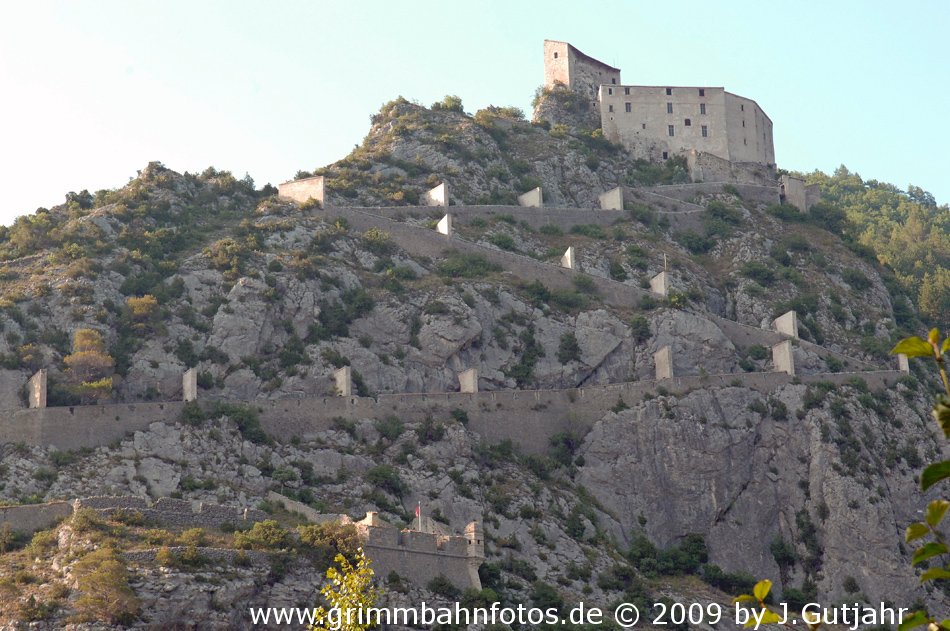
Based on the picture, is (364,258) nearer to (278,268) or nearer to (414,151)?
(278,268)

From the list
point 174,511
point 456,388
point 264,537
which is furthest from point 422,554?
point 456,388

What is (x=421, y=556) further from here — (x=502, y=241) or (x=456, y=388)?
(x=502, y=241)

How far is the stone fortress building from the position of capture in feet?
259

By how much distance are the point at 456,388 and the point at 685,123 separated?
100 feet

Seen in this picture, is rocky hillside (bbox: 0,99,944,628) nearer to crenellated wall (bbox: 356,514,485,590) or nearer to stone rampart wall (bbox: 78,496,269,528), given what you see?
crenellated wall (bbox: 356,514,485,590)

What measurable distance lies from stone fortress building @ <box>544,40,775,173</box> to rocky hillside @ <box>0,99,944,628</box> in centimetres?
1213

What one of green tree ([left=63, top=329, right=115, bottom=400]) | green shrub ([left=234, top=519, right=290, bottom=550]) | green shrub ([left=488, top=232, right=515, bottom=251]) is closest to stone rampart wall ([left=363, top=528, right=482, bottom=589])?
green shrub ([left=234, top=519, right=290, bottom=550])

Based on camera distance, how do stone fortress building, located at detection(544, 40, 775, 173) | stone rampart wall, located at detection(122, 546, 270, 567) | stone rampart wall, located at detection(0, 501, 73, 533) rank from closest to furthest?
1. stone rampart wall, located at detection(122, 546, 270, 567)
2. stone rampart wall, located at detection(0, 501, 73, 533)
3. stone fortress building, located at detection(544, 40, 775, 173)

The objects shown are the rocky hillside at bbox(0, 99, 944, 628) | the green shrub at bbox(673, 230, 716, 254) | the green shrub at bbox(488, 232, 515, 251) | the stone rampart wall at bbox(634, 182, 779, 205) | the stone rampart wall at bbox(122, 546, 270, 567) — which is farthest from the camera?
the stone rampart wall at bbox(634, 182, 779, 205)

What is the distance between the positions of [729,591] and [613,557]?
411cm

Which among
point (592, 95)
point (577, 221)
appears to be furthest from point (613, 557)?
point (592, 95)

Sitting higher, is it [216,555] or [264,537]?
[264,537]

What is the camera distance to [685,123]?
3120 inches

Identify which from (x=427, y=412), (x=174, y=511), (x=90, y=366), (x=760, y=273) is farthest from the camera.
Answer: (x=760, y=273)
